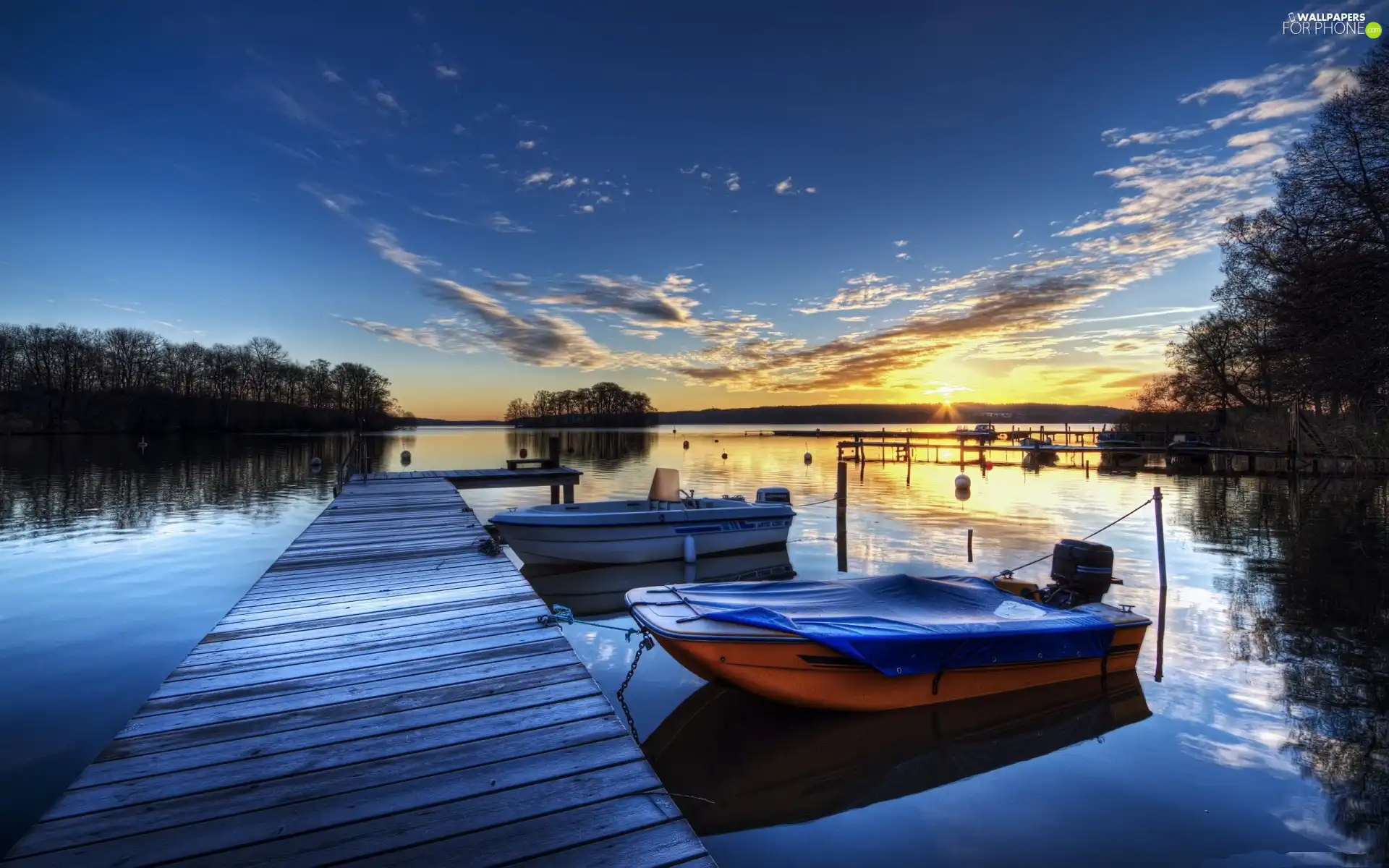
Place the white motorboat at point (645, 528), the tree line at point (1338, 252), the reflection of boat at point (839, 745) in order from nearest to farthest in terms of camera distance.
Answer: the reflection of boat at point (839, 745) → the white motorboat at point (645, 528) → the tree line at point (1338, 252)

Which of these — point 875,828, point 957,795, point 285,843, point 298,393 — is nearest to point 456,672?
point 285,843

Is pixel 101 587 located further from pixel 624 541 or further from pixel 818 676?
pixel 818 676

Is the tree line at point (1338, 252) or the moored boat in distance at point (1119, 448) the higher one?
the tree line at point (1338, 252)

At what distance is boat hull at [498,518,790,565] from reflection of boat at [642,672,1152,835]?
631 cm

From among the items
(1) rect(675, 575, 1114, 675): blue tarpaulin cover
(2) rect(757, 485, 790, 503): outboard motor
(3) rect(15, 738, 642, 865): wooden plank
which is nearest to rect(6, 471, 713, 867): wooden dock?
(3) rect(15, 738, 642, 865): wooden plank

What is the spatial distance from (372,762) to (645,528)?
10.4 m

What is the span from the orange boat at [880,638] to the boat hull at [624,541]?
241 inches

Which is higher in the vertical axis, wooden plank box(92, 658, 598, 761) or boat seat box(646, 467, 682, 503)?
boat seat box(646, 467, 682, 503)

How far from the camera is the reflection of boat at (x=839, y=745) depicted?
5465 mm

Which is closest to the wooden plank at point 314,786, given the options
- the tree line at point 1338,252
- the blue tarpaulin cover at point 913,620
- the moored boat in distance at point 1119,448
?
the blue tarpaulin cover at point 913,620

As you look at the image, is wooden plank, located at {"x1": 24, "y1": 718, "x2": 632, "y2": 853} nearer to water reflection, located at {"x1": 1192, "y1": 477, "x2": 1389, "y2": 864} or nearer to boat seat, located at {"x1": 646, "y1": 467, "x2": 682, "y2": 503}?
water reflection, located at {"x1": 1192, "y1": 477, "x2": 1389, "y2": 864}

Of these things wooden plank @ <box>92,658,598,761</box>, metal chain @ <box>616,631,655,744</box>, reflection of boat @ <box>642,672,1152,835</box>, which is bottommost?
reflection of boat @ <box>642,672,1152,835</box>

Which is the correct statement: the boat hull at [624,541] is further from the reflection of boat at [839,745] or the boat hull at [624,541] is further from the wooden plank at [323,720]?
the wooden plank at [323,720]

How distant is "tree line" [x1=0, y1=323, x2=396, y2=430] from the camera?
229 ft
